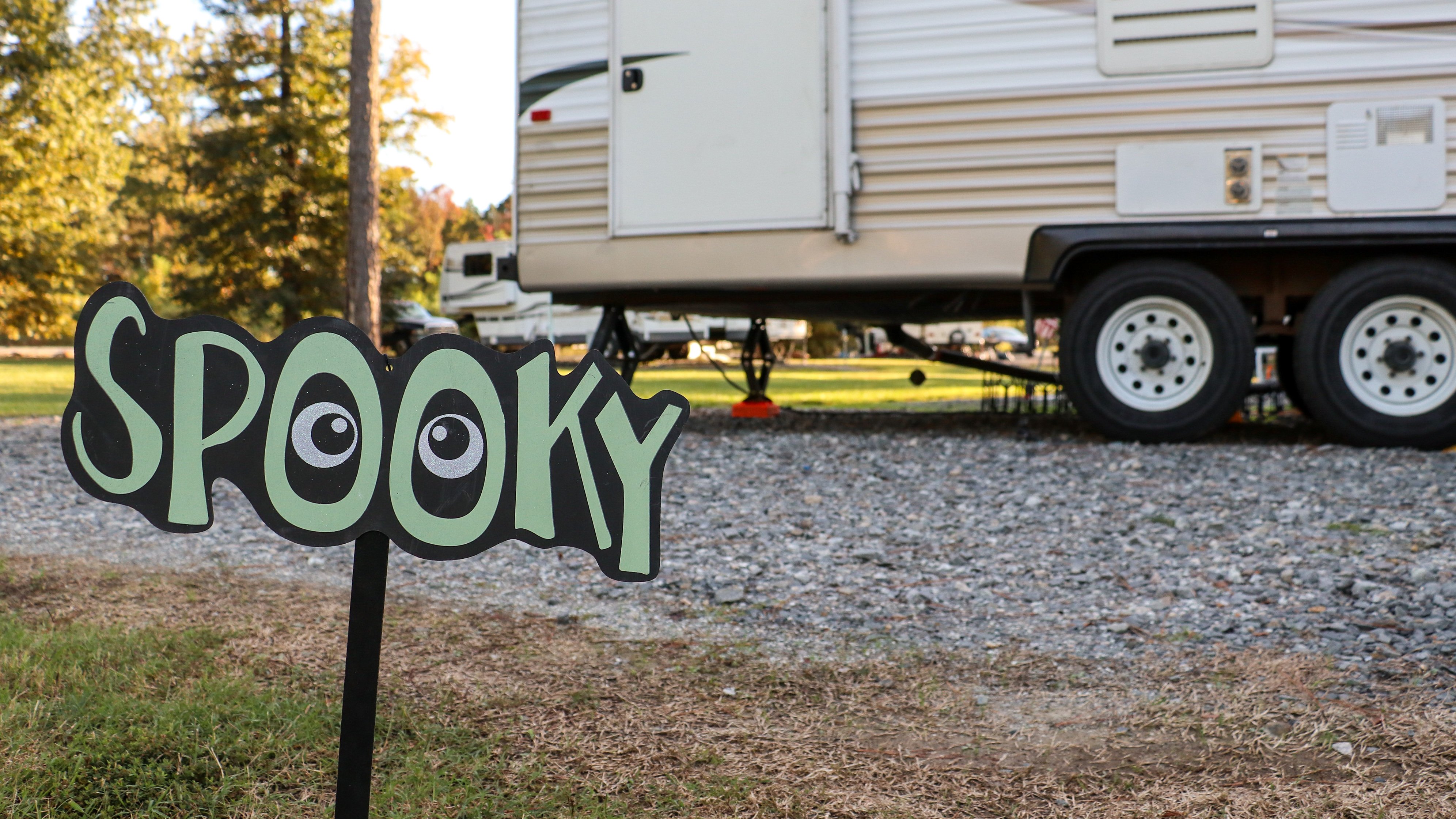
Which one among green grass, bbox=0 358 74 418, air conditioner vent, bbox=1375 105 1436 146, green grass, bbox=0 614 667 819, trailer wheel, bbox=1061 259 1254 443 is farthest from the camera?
green grass, bbox=0 358 74 418

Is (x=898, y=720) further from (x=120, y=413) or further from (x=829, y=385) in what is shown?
(x=829, y=385)

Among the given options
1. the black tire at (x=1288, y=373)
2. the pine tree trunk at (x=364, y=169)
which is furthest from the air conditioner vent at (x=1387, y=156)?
the pine tree trunk at (x=364, y=169)

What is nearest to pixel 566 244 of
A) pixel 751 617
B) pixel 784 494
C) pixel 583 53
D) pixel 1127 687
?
pixel 583 53

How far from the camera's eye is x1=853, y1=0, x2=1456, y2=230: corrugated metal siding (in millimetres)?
5531

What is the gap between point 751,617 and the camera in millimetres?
3016

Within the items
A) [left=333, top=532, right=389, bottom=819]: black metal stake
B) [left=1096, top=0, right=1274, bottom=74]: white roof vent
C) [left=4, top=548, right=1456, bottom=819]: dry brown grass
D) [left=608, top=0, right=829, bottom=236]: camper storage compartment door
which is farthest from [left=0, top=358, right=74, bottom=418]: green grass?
Answer: [left=1096, top=0, right=1274, bottom=74]: white roof vent

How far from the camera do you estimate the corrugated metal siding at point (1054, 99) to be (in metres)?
5.53

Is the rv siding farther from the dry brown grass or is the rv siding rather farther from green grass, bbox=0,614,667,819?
green grass, bbox=0,614,667,819

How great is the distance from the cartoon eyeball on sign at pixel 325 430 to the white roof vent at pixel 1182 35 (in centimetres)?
505

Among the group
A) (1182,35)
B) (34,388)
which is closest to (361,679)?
(1182,35)

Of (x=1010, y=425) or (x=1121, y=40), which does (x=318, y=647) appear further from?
(x=1010, y=425)

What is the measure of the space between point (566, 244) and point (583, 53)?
1.10 meters

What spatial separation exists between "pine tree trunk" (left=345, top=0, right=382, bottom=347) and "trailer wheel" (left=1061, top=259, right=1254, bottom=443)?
23.1 feet

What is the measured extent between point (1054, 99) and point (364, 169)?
711 centimetres
